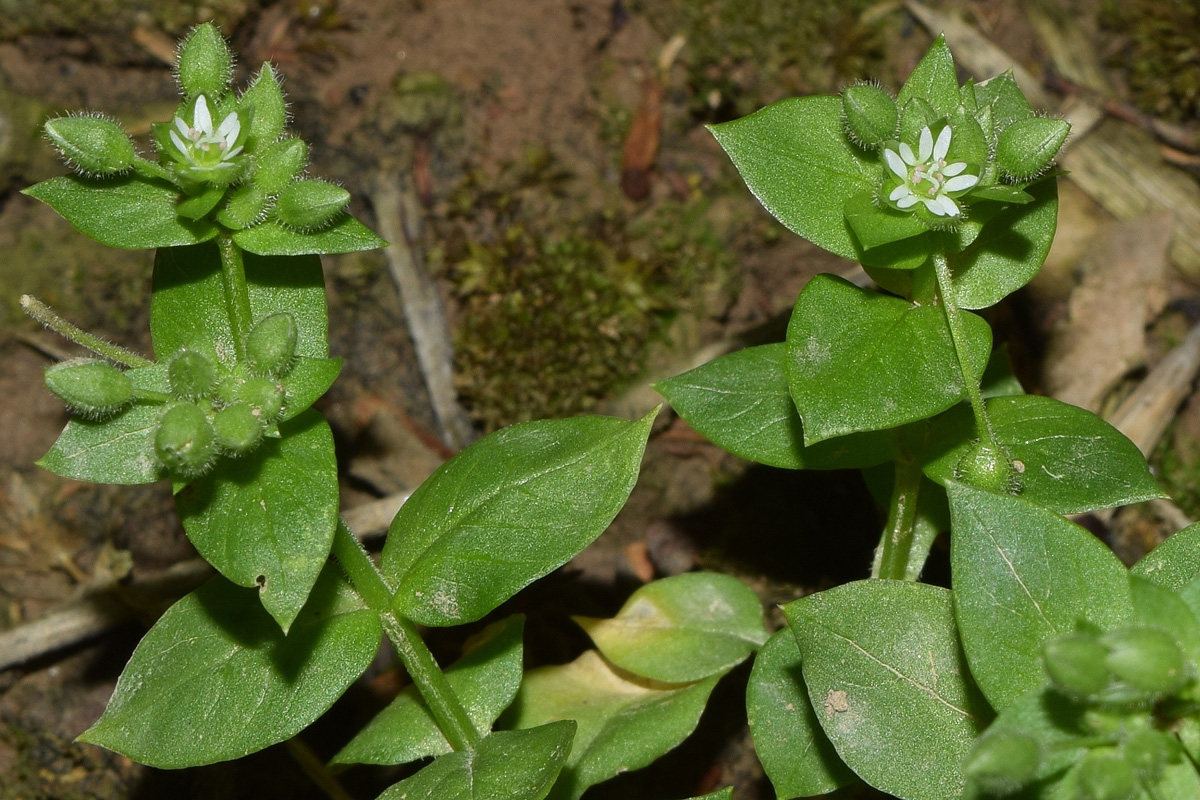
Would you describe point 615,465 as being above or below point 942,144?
below

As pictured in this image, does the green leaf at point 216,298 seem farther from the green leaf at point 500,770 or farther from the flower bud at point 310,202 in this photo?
the green leaf at point 500,770

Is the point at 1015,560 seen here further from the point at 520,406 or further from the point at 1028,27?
the point at 1028,27

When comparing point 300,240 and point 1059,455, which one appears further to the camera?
point 1059,455

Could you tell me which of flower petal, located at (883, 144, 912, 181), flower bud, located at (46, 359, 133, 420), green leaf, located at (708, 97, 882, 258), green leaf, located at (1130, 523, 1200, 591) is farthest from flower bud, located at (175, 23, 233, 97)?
green leaf, located at (1130, 523, 1200, 591)

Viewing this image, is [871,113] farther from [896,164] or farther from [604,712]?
[604,712]

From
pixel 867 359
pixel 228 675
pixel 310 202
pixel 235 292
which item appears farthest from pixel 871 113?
pixel 228 675

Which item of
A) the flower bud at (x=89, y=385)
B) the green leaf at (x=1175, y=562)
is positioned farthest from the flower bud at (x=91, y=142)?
the green leaf at (x=1175, y=562)

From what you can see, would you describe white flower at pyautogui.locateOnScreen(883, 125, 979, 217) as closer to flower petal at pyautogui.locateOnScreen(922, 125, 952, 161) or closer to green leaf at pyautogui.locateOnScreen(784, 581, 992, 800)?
flower petal at pyautogui.locateOnScreen(922, 125, 952, 161)

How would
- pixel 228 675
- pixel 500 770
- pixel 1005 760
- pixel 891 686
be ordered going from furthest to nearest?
pixel 228 675 < pixel 500 770 < pixel 891 686 < pixel 1005 760
